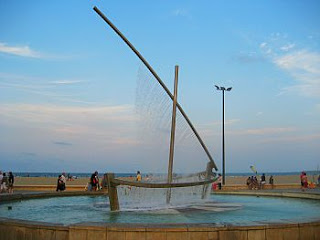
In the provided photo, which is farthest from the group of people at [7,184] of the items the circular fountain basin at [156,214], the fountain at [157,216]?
the circular fountain basin at [156,214]

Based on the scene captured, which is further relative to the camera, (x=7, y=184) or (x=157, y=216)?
(x=7, y=184)

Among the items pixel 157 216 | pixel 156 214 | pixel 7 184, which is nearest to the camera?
pixel 157 216

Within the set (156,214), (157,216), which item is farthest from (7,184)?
(157,216)

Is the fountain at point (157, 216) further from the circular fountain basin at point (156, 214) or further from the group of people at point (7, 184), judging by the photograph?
the group of people at point (7, 184)

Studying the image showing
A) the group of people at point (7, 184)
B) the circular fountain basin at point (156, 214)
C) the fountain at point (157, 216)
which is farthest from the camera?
the group of people at point (7, 184)

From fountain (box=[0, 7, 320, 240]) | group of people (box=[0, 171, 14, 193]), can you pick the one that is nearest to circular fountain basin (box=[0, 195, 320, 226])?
fountain (box=[0, 7, 320, 240])

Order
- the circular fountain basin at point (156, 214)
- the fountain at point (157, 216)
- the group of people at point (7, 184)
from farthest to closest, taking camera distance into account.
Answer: the group of people at point (7, 184), the circular fountain basin at point (156, 214), the fountain at point (157, 216)

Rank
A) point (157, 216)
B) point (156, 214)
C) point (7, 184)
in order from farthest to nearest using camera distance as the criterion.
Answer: point (7, 184), point (156, 214), point (157, 216)

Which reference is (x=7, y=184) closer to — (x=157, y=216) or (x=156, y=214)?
(x=156, y=214)

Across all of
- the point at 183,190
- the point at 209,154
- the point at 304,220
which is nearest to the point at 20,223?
the point at 304,220

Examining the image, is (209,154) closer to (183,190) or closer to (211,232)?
(183,190)

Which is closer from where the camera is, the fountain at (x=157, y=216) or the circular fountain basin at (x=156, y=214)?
the fountain at (x=157, y=216)

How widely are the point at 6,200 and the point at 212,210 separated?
941 cm

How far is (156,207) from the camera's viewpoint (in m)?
14.8
